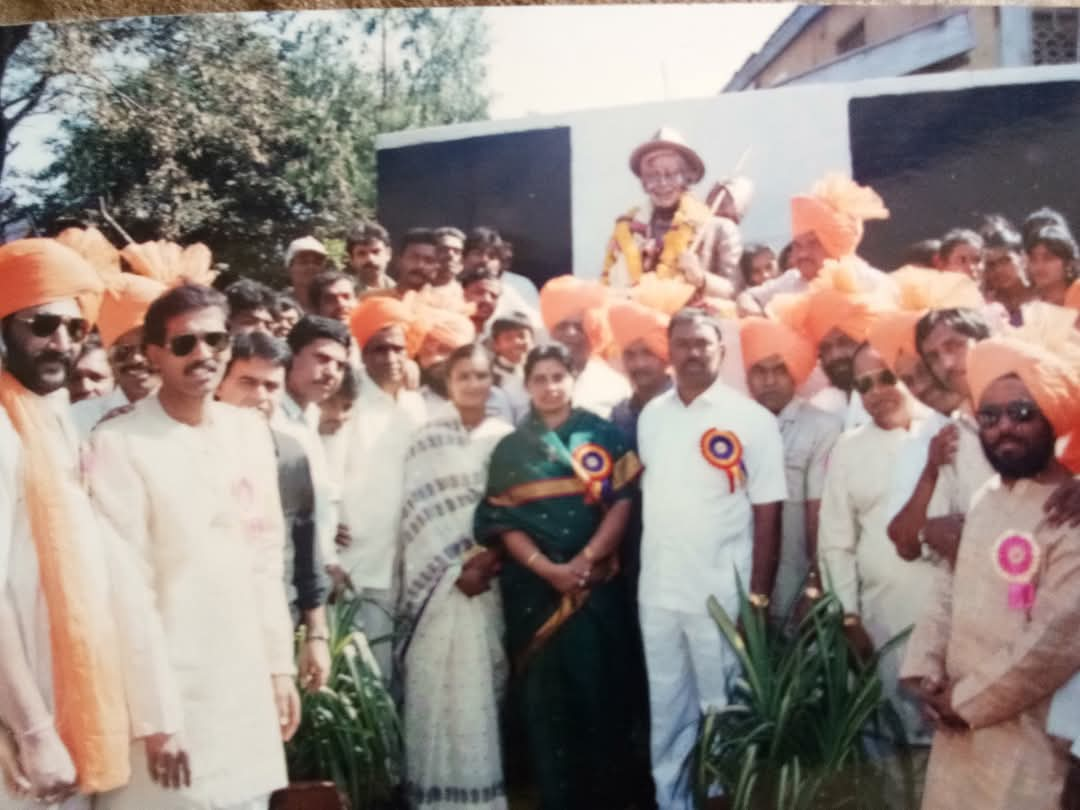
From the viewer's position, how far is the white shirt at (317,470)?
2.63 metres

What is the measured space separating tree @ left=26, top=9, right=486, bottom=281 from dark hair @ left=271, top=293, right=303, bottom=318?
6 centimetres

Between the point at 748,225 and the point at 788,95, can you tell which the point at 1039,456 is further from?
the point at 788,95

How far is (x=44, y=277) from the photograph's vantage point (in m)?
2.52

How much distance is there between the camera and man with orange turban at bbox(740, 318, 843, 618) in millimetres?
2682

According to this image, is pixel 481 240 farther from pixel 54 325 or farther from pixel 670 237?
pixel 54 325

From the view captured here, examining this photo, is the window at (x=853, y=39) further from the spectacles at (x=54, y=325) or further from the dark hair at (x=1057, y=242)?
the spectacles at (x=54, y=325)

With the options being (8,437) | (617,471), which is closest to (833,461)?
(617,471)

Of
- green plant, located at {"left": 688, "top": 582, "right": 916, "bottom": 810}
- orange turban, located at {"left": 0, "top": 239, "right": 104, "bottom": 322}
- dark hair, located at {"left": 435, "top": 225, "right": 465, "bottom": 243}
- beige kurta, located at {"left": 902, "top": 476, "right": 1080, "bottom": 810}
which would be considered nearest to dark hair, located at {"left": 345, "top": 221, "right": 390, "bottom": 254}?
dark hair, located at {"left": 435, "top": 225, "right": 465, "bottom": 243}

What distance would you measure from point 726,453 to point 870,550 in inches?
15.0

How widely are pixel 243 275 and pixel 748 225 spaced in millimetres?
1127

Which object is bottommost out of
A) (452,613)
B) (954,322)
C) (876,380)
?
(452,613)

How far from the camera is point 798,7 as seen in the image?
275 centimetres

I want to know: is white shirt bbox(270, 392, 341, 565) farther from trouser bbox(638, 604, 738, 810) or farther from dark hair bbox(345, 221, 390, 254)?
trouser bbox(638, 604, 738, 810)

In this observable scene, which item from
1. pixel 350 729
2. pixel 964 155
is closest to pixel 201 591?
pixel 350 729
